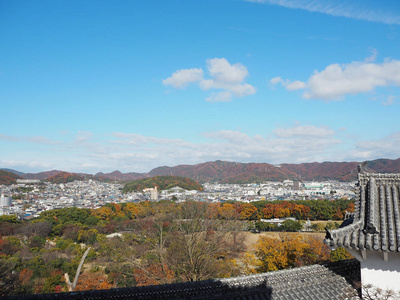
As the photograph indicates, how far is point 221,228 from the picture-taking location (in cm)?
1386

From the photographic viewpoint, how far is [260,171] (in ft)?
447

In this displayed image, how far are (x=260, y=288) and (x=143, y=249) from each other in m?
18.7

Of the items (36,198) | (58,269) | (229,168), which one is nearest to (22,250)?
(58,269)

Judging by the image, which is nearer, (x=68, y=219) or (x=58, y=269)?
(x=58, y=269)

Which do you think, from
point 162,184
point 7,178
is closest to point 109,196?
point 162,184

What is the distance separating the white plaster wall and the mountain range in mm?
112480

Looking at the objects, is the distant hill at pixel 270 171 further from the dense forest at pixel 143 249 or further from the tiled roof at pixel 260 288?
the tiled roof at pixel 260 288

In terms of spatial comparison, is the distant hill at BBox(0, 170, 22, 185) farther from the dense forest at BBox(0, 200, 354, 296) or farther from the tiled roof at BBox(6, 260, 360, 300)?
the tiled roof at BBox(6, 260, 360, 300)

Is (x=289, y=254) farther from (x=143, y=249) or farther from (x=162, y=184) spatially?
(x=162, y=184)

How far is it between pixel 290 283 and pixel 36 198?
239 ft

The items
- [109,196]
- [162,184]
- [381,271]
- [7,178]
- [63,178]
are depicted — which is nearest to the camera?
[381,271]

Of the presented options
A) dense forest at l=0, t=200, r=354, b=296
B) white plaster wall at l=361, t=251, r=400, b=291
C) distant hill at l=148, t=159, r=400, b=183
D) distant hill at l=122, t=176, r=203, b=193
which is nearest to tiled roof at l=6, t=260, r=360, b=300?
white plaster wall at l=361, t=251, r=400, b=291

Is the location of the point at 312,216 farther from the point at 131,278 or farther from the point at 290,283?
the point at 290,283

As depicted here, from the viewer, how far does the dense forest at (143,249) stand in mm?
13234
